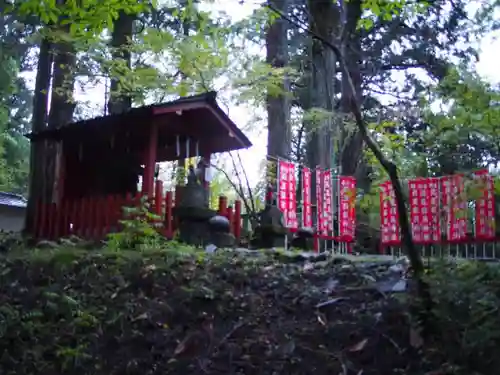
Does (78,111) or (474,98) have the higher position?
(78,111)

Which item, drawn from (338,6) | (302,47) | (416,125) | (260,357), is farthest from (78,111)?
(260,357)

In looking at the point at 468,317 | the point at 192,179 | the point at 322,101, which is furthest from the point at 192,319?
the point at 322,101

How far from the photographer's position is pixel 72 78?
12031 mm

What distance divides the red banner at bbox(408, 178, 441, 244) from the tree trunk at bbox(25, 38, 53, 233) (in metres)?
7.51

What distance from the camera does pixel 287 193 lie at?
38.9 feet

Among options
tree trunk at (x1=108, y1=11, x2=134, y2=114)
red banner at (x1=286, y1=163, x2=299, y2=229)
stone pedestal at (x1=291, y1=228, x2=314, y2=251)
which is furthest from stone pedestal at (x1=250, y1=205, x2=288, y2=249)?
tree trunk at (x1=108, y1=11, x2=134, y2=114)

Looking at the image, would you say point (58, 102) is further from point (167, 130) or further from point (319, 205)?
point (319, 205)

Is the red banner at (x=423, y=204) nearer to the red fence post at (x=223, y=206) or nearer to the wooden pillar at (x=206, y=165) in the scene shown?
the red fence post at (x=223, y=206)

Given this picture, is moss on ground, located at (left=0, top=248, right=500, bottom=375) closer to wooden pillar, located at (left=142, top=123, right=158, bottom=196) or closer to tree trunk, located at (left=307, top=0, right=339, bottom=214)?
wooden pillar, located at (left=142, top=123, right=158, bottom=196)

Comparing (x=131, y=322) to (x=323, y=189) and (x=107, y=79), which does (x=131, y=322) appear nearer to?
(x=323, y=189)

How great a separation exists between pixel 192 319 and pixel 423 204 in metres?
7.89

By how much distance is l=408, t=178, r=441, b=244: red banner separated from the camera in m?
11.4

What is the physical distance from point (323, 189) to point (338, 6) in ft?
24.4

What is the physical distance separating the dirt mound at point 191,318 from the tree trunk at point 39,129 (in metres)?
5.29
